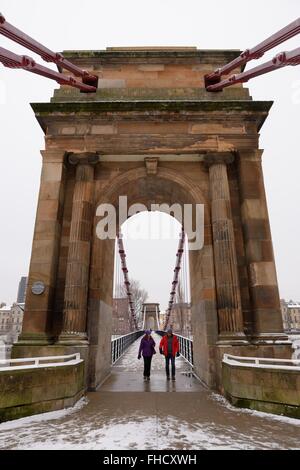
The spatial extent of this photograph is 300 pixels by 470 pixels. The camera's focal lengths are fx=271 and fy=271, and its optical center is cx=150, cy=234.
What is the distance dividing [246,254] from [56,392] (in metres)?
6.74

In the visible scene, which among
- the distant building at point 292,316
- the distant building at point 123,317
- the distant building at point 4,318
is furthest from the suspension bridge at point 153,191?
the distant building at point 4,318

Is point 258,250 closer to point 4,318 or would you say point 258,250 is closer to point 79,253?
point 79,253

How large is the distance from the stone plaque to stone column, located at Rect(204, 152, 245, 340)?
5.53 meters

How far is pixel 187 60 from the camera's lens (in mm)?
11688

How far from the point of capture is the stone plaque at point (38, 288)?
333 inches

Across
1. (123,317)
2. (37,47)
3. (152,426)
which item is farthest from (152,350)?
(123,317)

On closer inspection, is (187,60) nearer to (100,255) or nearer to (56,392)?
(100,255)

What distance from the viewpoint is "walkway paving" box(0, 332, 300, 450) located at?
3912mm

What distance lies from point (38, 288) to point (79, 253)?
165cm

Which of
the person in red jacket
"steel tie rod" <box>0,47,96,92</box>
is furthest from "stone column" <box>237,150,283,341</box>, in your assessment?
"steel tie rod" <box>0,47,96,92</box>

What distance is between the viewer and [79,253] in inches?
344

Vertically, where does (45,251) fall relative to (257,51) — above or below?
below

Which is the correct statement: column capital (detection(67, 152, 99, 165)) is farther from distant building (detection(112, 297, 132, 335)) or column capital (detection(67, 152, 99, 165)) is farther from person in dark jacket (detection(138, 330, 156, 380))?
distant building (detection(112, 297, 132, 335))

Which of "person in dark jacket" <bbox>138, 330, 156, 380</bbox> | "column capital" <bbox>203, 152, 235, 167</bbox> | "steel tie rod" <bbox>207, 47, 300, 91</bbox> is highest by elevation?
"steel tie rod" <bbox>207, 47, 300, 91</bbox>
